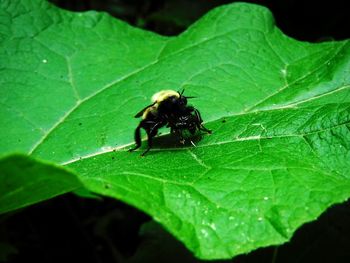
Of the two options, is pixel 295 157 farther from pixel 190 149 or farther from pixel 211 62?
pixel 211 62

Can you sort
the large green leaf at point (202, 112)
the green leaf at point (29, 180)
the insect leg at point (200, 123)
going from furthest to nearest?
the insect leg at point (200, 123)
the large green leaf at point (202, 112)
the green leaf at point (29, 180)

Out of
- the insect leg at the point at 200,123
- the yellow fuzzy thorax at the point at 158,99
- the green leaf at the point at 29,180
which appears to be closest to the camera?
the green leaf at the point at 29,180

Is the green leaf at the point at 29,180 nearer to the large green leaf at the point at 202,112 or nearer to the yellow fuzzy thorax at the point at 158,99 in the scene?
the large green leaf at the point at 202,112

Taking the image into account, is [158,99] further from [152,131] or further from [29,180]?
[29,180]

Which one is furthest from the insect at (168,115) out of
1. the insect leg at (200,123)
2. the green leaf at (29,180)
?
the green leaf at (29,180)

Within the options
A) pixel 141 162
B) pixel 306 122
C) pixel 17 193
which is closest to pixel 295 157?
pixel 306 122
